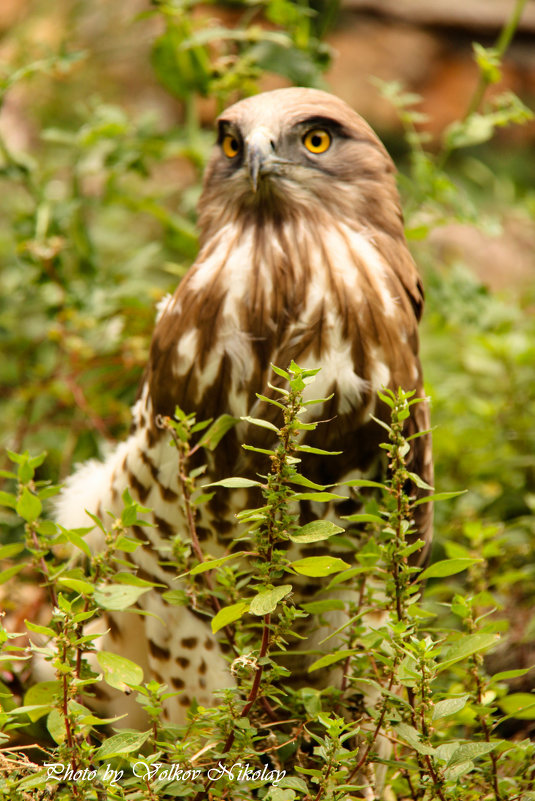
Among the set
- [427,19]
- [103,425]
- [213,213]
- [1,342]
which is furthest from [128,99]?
[213,213]

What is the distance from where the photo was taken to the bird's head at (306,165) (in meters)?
2.06

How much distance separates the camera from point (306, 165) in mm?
2102

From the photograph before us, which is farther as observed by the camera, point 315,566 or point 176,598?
point 176,598

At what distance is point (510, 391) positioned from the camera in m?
3.44

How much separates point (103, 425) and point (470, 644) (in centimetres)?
184

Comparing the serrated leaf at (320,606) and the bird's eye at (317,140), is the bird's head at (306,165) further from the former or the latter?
the serrated leaf at (320,606)

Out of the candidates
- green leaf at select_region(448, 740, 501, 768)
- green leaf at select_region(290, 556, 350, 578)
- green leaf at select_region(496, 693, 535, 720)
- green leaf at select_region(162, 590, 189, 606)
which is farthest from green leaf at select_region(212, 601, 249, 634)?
green leaf at select_region(496, 693, 535, 720)

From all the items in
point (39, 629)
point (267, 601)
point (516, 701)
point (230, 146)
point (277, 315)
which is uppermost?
point (230, 146)

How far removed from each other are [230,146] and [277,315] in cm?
50

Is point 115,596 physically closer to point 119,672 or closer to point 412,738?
point 119,672

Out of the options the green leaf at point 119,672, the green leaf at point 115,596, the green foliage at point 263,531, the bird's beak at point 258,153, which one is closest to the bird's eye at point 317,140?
the bird's beak at point 258,153

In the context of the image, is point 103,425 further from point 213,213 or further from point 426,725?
point 426,725

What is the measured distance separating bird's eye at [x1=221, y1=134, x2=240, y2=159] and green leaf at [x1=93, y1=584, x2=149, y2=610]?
1071 millimetres

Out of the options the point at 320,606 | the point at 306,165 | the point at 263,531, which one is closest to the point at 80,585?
the point at 263,531
